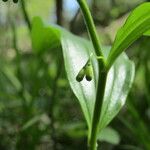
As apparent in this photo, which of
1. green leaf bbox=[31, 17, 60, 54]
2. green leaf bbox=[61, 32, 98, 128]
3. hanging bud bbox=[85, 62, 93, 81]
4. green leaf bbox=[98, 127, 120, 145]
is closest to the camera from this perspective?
hanging bud bbox=[85, 62, 93, 81]

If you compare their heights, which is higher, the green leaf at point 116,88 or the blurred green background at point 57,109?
the green leaf at point 116,88

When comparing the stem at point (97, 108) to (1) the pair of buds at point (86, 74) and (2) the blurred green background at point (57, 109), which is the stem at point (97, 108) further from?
(2) the blurred green background at point (57, 109)

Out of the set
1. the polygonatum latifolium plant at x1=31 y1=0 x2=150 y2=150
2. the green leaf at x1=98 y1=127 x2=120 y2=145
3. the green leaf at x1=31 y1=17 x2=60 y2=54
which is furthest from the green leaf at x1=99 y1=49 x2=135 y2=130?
the green leaf at x1=98 y1=127 x2=120 y2=145

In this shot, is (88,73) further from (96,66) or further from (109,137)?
(109,137)

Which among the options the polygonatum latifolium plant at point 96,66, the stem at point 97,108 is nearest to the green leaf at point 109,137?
the polygonatum latifolium plant at point 96,66

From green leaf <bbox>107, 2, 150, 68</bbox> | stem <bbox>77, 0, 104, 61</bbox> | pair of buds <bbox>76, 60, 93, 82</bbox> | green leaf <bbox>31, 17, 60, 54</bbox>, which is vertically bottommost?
green leaf <bbox>31, 17, 60, 54</bbox>

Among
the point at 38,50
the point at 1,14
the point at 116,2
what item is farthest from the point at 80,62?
the point at 1,14

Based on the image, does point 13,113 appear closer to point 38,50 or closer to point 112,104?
point 38,50

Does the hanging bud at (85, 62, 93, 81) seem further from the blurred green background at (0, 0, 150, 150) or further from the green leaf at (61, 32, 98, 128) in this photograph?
the blurred green background at (0, 0, 150, 150)

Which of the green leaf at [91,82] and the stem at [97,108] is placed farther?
the green leaf at [91,82]
